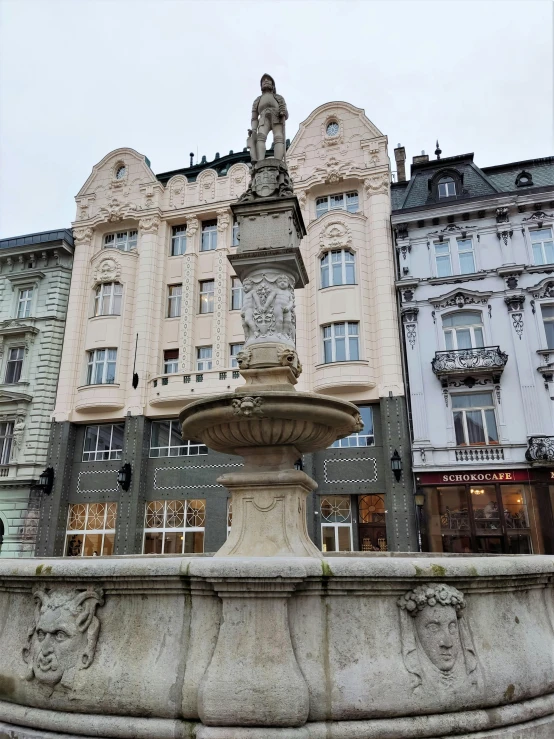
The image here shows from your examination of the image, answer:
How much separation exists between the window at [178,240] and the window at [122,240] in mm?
2039

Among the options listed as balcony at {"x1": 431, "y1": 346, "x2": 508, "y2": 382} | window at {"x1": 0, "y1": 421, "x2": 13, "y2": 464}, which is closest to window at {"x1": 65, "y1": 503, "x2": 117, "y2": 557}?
window at {"x1": 0, "y1": 421, "x2": 13, "y2": 464}

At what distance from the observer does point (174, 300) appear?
2727 centimetres

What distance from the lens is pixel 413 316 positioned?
23.5 meters

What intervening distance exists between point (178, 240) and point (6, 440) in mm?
13302

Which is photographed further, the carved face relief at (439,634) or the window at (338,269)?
the window at (338,269)

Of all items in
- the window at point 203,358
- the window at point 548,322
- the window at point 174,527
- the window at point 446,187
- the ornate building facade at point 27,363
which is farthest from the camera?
the window at point 446,187

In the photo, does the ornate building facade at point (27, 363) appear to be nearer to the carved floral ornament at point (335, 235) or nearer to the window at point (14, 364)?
the window at point (14, 364)

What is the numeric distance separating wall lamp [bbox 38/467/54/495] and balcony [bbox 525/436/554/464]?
66.8 feet

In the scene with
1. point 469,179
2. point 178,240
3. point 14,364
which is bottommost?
point 14,364

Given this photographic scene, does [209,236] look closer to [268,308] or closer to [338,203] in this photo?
[338,203]

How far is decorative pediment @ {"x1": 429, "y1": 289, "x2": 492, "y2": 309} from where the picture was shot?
75.3 ft

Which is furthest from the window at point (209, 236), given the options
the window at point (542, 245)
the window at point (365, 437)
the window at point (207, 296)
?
the window at point (542, 245)

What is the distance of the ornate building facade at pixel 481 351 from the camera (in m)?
20.2

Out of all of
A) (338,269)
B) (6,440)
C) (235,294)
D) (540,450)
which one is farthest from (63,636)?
(6,440)
